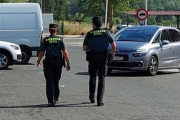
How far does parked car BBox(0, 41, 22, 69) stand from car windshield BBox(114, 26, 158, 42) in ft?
13.0

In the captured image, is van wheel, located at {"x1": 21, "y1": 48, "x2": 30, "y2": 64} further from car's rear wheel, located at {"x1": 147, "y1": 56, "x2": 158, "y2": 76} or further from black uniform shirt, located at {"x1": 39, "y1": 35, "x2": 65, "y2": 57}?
black uniform shirt, located at {"x1": 39, "y1": 35, "x2": 65, "y2": 57}

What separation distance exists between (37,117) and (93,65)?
2196 millimetres

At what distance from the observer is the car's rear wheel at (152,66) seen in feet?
60.5

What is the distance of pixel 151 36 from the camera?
19.0 metres

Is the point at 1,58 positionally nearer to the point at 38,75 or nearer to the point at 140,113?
the point at 38,75

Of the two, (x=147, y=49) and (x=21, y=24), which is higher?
(x=21, y=24)

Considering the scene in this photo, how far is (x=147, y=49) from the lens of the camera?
1834cm

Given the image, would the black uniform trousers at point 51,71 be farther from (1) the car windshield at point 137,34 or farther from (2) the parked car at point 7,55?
(2) the parked car at point 7,55

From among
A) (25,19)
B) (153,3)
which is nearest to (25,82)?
(25,19)

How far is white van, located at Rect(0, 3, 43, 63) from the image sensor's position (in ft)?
76.2

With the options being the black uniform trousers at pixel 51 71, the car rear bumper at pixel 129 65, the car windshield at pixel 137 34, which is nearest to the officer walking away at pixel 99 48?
the black uniform trousers at pixel 51 71

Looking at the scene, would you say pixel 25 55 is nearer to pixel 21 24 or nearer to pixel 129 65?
pixel 21 24

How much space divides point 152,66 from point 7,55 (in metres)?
5.57

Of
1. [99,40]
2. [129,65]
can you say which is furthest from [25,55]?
[99,40]
